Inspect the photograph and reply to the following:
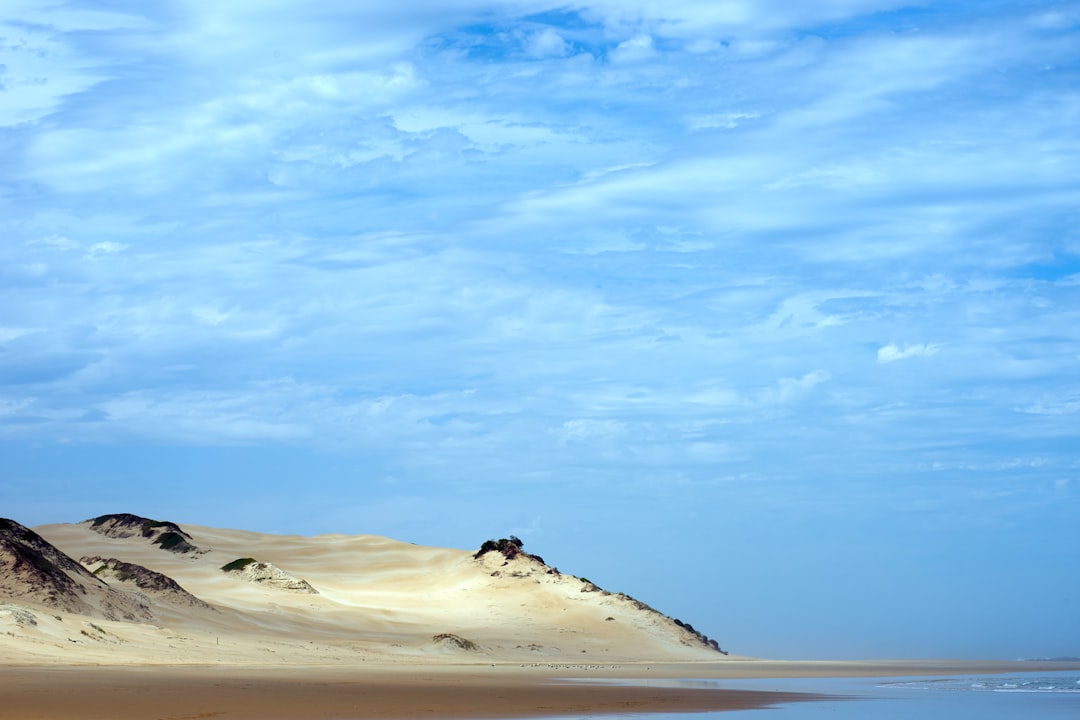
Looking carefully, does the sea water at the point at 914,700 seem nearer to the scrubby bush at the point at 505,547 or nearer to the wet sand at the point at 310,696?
the wet sand at the point at 310,696

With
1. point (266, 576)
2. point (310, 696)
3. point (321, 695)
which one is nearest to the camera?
point (310, 696)

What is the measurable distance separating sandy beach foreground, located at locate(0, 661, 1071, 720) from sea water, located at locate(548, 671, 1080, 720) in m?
1.22

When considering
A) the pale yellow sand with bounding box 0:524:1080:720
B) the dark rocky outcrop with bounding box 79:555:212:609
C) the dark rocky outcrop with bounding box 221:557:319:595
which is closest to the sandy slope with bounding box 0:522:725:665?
the pale yellow sand with bounding box 0:524:1080:720

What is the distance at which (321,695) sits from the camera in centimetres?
2200

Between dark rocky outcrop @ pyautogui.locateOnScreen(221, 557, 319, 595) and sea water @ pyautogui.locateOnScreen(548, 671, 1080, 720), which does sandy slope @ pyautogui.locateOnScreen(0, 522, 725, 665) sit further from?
sea water @ pyautogui.locateOnScreen(548, 671, 1080, 720)

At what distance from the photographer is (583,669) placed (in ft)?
130

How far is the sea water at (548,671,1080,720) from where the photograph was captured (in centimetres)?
2219

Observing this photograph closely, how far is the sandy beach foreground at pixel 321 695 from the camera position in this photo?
17.8 meters

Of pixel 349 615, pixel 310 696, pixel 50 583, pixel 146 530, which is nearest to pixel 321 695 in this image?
pixel 310 696

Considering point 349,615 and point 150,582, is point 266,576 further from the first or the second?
point 150,582

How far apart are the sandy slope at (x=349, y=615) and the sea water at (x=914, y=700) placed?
41.9 ft

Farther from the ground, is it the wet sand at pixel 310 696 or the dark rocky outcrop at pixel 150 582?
the dark rocky outcrop at pixel 150 582

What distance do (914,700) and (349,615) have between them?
91.1 ft

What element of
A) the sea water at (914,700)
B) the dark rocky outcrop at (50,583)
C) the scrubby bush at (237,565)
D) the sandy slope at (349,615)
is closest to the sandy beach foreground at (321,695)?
the sea water at (914,700)
